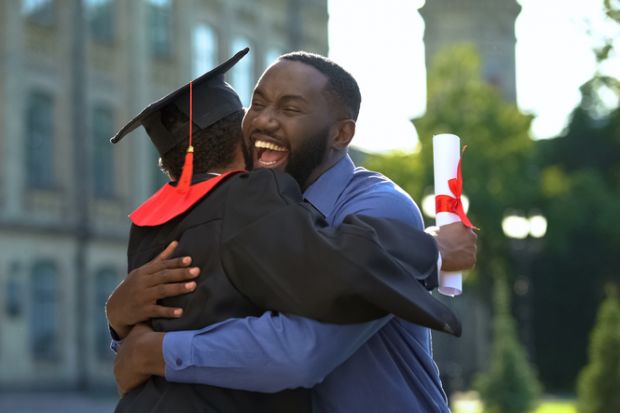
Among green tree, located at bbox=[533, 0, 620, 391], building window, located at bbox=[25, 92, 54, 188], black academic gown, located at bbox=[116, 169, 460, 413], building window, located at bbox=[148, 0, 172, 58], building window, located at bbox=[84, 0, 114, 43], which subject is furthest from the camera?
green tree, located at bbox=[533, 0, 620, 391]

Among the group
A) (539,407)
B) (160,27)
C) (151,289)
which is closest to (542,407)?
(539,407)

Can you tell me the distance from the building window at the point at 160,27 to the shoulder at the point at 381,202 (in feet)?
119

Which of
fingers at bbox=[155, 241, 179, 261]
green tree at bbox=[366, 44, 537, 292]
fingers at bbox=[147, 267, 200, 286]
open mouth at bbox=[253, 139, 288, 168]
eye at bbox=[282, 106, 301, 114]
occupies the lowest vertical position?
green tree at bbox=[366, 44, 537, 292]

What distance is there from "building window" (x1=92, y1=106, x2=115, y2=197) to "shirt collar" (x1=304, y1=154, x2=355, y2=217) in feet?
106

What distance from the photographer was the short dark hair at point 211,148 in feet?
12.9

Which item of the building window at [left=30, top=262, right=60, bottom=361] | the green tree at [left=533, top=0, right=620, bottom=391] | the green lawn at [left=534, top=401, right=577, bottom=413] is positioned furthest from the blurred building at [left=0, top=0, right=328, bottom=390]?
the green tree at [left=533, top=0, right=620, bottom=391]

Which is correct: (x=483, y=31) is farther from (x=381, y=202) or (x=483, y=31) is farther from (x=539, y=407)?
(x=381, y=202)

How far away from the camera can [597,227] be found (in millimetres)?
55875

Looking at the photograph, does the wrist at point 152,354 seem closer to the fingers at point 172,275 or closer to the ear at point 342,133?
the fingers at point 172,275

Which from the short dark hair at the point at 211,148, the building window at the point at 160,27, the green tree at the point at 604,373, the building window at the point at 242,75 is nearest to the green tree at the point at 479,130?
the building window at the point at 242,75

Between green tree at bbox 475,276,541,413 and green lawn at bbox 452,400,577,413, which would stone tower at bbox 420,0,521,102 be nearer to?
green lawn at bbox 452,400,577,413

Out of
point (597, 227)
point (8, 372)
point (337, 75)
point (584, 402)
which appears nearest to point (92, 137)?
point (8, 372)

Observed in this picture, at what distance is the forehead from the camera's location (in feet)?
12.9

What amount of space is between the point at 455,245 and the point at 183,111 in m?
0.92
